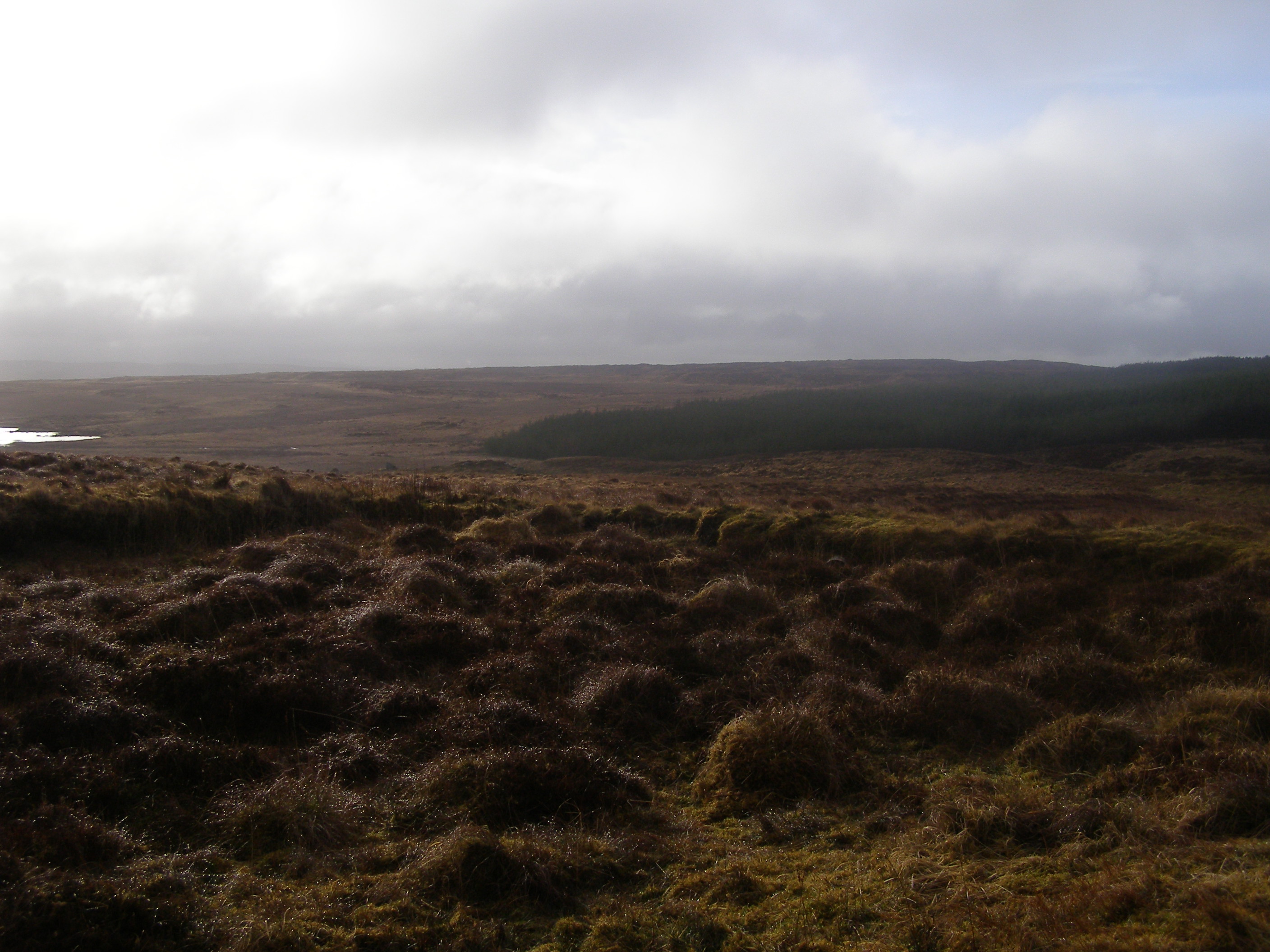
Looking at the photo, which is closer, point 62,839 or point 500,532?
point 62,839

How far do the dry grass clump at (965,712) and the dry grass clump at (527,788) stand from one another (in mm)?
2820

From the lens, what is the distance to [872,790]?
612 cm

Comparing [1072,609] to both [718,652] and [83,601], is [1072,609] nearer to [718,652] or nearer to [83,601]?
[718,652]

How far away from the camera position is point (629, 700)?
7707mm

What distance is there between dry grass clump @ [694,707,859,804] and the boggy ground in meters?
0.03

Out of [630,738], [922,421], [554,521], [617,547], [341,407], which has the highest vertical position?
[341,407]

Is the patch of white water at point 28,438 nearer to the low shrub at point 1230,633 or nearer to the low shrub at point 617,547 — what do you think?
the low shrub at point 617,547

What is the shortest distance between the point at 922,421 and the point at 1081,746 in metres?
84.4

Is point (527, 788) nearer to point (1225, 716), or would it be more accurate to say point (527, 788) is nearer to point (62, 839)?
point (62, 839)

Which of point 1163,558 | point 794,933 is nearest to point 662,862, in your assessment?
point 794,933

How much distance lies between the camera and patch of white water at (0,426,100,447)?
59.1 metres

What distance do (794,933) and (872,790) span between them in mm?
2192

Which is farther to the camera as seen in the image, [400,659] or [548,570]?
[548,570]

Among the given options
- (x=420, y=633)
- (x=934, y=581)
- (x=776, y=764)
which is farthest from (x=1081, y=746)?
(x=420, y=633)
